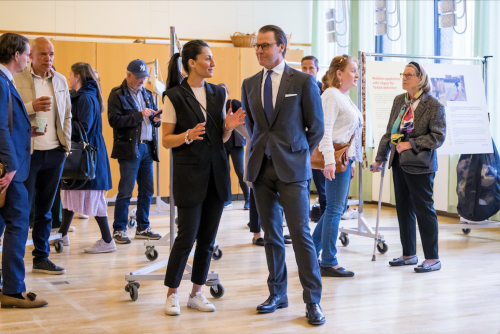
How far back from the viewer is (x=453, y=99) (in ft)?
17.4

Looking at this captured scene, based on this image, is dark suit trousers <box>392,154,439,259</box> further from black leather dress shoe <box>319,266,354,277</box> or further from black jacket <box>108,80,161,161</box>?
black jacket <box>108,80,161,161</box>

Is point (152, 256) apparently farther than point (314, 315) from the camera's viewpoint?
Yes

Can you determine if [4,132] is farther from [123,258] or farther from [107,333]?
[123,258]

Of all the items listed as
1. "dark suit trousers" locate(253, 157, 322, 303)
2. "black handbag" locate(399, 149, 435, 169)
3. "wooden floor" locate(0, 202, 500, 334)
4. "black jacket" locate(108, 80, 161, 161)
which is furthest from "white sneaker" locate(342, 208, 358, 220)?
"dark suit trousers" locate(253, 157, 322, 303)

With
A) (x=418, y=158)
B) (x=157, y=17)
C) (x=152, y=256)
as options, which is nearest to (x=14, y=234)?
(x=152, y=256)

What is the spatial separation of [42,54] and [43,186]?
0.86 m

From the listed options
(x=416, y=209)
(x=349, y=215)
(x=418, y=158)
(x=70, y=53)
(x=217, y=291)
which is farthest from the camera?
(x=70, y=53)

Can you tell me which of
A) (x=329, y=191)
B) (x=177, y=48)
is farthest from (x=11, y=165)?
(x=329, y=191)

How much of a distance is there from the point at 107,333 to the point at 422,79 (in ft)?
9.09

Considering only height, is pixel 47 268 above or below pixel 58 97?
below

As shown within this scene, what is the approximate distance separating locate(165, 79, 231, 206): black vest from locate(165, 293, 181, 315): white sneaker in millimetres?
556

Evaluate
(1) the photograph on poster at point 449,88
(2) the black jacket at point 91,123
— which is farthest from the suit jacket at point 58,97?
(1) the photograph on poster at point 449,88

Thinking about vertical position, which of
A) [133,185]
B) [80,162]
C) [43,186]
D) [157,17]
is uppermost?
[157,17]

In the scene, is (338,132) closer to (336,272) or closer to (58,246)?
(336,272)
